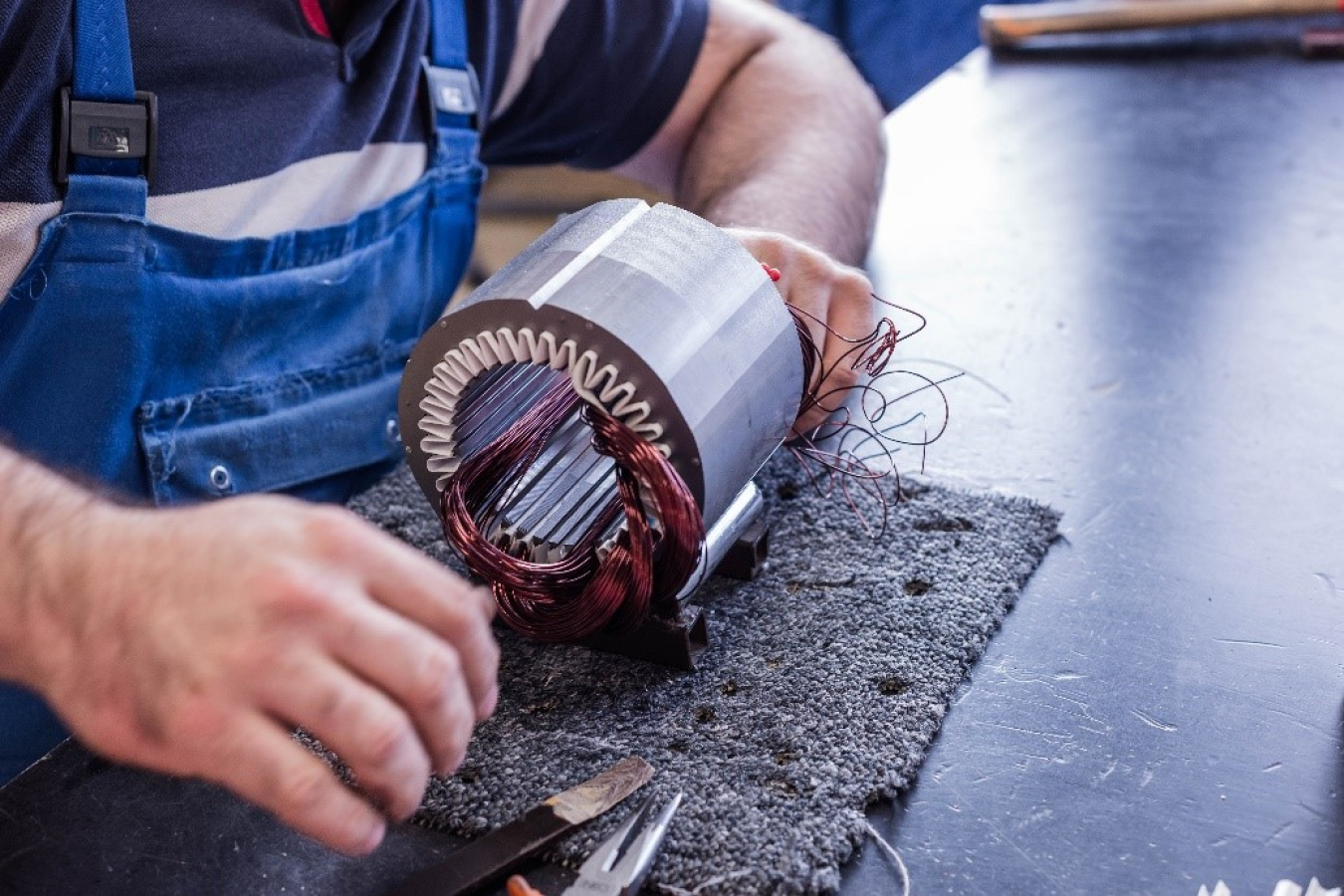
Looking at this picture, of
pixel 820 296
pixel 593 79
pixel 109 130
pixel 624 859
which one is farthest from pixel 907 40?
pixel 624 859

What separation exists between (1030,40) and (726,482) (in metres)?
1.43

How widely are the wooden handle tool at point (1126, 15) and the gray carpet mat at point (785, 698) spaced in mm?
1238

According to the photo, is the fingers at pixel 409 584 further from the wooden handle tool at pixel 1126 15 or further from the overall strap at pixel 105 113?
the wooden handle tool at pixel 1126 15

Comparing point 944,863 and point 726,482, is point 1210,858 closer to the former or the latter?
point 944,863

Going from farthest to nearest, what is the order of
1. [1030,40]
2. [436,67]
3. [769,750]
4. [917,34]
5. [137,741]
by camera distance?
1. [1030,40]
2. [917,34]
3. [436,67]
4. [769,750]
5. [137,741]

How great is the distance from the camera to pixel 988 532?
0.84 meters

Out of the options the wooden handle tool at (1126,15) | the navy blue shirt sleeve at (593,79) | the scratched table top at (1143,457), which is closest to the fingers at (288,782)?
the scratched table top at (1143,457)

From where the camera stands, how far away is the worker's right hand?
51 centimetres

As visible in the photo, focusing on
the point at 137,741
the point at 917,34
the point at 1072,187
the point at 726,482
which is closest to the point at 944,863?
the point at 726,482

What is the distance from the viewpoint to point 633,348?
654 millimetres

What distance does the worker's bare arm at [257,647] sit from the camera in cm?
51

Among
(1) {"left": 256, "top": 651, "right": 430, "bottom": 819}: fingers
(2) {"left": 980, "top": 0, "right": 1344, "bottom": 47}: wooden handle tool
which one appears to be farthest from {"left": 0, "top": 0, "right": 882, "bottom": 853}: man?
(2) {"left": 980, "top": 0, "right": 1344, "bottom": 47}: wooden handle tool

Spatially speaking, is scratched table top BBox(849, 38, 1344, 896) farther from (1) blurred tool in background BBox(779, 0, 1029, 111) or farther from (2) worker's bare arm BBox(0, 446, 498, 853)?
Result: (2) worker's bare arm BBox(0, 446, 498, 853)

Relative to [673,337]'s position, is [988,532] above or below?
below
